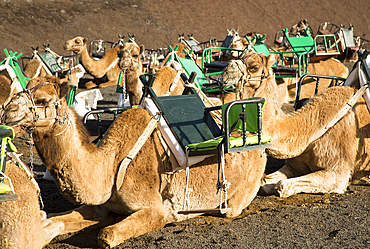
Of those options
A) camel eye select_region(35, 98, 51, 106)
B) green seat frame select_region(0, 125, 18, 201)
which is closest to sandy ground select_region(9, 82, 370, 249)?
green seat frame select_region(0, 125, 18, 201)

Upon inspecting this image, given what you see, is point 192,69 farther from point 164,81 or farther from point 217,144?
point 217,144

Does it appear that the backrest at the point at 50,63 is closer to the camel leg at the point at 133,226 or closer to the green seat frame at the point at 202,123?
the green seat frame at the point at 202,123

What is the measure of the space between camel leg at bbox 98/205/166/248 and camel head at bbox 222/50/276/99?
1.47 meters

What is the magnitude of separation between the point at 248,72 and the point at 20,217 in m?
2.67

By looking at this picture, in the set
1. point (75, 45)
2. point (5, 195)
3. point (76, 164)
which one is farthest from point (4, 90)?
point (75, 45)

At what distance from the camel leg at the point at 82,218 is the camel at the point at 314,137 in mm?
1823

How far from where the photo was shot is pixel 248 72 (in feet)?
14.2

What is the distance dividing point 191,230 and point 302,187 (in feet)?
5.42

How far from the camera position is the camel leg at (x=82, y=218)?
371 cm

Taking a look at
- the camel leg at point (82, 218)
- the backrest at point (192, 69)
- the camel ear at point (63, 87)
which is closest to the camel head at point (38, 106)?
the camel ear at point (63, 87)

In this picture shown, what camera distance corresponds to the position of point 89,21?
27812mm

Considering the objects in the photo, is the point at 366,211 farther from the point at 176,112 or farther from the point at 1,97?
the point at 1,97

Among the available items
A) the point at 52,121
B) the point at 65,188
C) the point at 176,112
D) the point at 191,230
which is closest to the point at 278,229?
the point at 191,230

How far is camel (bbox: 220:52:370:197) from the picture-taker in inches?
172
